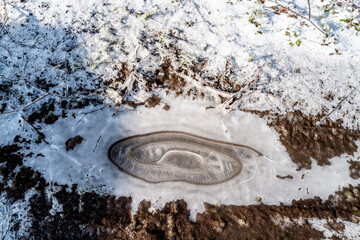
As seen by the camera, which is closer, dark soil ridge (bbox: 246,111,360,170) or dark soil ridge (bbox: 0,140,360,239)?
dark soil ridge (bbox: 0,140,360,239)

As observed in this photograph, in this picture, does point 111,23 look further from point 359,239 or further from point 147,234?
point 359,239

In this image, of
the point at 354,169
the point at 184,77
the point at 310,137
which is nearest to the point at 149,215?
the point at 184,77

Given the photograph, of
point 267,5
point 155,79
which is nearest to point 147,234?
point 155,79

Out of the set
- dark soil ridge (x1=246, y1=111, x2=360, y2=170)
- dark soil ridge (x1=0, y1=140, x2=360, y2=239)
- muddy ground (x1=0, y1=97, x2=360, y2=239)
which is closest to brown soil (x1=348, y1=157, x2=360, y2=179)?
muddy ground (x1=0, y1=97, x2=360, y2=239)

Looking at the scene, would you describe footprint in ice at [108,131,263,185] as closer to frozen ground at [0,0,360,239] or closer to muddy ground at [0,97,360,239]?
frozen ground at [0,0,360,239]

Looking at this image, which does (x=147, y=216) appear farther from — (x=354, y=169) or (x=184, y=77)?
(x=354, y=169)

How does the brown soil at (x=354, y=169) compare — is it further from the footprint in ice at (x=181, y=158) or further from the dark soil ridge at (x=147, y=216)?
the footprint in ice at (x=181, y=158)

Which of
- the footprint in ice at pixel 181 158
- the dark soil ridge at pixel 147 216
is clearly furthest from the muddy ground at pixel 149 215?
the footprint in ice at pixel 181 158
